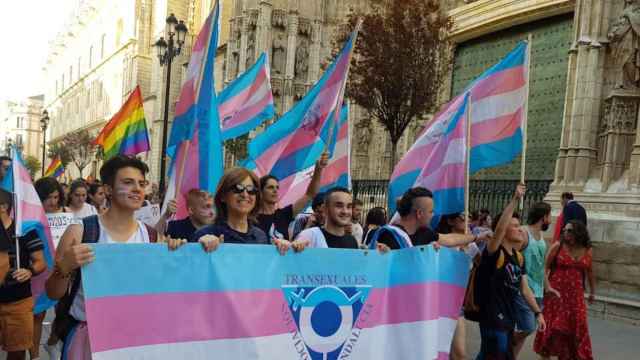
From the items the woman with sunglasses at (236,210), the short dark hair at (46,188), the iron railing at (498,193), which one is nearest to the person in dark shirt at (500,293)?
the woman with sunglasses at (236,210)

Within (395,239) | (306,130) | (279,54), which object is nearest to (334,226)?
(395,239)

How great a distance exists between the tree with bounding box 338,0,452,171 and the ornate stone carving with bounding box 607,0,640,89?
13.5 feet

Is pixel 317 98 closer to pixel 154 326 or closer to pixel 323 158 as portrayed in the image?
pixel 323 158

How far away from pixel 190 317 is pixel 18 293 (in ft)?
6.27

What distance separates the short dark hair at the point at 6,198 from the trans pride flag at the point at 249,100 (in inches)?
149

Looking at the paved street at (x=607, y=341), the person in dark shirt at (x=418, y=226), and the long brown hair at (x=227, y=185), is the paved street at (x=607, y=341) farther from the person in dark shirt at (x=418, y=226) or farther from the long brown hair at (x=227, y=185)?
the long brown hair at (x=227, y=185)

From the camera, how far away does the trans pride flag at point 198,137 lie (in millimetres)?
4703

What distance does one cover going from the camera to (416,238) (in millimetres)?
4680

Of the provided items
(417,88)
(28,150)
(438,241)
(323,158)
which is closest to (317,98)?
(323,158)

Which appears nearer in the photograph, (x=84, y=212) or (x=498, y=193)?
(x=84, y=212)

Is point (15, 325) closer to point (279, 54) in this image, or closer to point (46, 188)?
point (46, 188)

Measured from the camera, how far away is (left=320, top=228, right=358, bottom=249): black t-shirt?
4246mm

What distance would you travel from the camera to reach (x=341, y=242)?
4.28 meters

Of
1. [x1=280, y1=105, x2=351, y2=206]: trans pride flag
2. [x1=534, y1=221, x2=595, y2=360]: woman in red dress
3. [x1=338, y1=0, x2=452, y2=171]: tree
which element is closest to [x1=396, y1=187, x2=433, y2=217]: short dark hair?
[x1=280, y1=105, x2=351, y2=206]: trans pride flag
